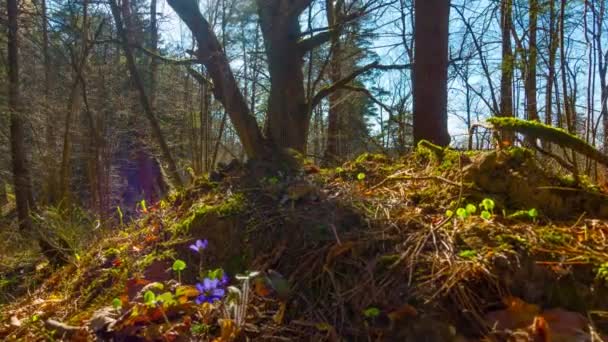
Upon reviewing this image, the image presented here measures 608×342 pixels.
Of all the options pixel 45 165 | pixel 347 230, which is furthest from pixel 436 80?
pixel 45 165

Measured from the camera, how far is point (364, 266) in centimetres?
123

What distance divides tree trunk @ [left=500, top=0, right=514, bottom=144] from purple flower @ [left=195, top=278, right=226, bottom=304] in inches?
193

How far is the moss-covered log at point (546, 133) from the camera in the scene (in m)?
1.58

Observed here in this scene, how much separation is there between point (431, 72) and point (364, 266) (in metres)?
2.59

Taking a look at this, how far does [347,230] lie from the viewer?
144cm

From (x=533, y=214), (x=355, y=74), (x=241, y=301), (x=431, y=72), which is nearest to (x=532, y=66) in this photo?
(x=431, y=72)

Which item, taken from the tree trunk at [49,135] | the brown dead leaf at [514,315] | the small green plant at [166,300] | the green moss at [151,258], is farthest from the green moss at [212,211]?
the tree trunk at [49,135]

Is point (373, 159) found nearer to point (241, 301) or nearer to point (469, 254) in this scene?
point (469, 254)

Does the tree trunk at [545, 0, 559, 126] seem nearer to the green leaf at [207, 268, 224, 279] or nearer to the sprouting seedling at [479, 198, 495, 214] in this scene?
the sprouting seedling at [479, 198, 495, 214]

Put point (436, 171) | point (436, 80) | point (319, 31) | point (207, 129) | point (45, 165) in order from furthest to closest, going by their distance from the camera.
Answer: point (207, 129), point (45, 165), point (319, 31), point (436, 80), point (436, 171)

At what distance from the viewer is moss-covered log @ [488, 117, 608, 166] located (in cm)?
158

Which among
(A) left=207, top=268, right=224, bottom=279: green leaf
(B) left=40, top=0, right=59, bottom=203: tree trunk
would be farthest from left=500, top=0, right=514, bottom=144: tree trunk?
(B) left=40, top=0, right=59, bottom=203: tree trunk

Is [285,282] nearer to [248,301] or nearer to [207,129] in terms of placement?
[248,301]

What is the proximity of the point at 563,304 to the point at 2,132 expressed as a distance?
10.4 meters
